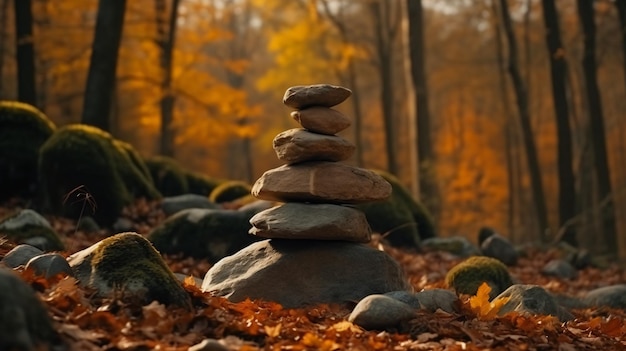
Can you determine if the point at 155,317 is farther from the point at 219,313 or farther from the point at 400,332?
the point at 400,332

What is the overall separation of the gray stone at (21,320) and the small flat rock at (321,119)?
3.72 m

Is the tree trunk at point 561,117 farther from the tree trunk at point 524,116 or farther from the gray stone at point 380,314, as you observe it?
the gray stone at point 380,314

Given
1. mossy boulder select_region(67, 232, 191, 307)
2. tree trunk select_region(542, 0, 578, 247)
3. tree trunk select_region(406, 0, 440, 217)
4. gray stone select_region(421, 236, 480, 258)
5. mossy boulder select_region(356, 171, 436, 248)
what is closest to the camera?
mossy boulder select_region(67, 232, 191, 307)

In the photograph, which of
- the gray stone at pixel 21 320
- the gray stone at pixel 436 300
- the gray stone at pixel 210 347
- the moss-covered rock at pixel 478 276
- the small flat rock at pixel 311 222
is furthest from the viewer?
the moss-covered rock at pixel 478 276

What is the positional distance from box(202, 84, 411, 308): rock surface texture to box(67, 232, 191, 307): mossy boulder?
52.1 inches

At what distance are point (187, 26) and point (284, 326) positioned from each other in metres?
19.2

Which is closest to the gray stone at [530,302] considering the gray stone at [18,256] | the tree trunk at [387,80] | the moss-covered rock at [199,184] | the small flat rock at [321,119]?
the small flat rock at [321,119]

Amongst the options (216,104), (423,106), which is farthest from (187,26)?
(423,106)

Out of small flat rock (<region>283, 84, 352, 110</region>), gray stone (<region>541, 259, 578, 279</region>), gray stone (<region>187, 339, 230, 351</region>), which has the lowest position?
gray stone (<region>541, 259, 578, 279</region>)

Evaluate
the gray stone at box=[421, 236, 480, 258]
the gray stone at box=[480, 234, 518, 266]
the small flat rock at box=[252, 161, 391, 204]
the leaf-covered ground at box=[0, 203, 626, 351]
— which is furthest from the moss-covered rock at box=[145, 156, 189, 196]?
the leaf-covered ground at box=[0, 203, 626, 351]

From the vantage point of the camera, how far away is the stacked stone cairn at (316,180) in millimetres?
6723

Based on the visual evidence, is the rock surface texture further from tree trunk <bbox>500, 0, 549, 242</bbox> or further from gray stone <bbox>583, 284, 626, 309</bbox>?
tree trunk <bbox>500, 0, 549, 242</bbox>

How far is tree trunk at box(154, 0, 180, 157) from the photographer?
61.6 ft

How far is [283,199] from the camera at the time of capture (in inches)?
285
